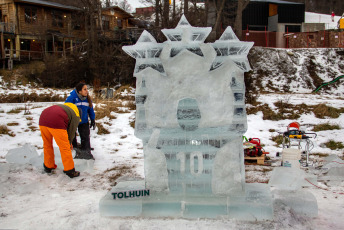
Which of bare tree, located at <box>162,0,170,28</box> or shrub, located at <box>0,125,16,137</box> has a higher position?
bare tree, located at <box>162,0,170,28</box>

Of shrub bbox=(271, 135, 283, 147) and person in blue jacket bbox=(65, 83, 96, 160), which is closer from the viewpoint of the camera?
person in blue jacket bbox=(65, 83, 96, 160)

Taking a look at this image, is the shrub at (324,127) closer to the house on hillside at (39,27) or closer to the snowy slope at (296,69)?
the snowy slope at (296,69)

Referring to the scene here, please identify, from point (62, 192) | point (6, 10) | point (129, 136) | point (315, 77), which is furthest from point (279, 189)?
point (6, 10)

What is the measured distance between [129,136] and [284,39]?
24657 mm

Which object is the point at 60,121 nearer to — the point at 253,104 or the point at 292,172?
the point at 292,172

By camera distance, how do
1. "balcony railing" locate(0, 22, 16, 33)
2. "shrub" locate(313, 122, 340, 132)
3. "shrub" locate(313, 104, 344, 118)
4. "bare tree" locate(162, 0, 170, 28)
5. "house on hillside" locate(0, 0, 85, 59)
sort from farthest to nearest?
"house on hillside" locate(0, 0, 85, 59)
"balcony railing" locate(0, 22, 16, 33)
"bare tree" locate(162, 0, 170, 28)
"shrub" locate(313, 104, 344, 118)
"shrub" locate(313, 122, 340, 132)

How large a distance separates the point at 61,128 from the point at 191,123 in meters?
2.37

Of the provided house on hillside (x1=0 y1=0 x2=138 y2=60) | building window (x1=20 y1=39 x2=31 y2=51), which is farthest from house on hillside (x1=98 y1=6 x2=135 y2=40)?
building window (x1=20 y1=39 x2=31 y2=51)

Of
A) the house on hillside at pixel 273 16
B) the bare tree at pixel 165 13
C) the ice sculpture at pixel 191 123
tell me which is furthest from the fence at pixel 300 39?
the ice sculpture at pixel 191 123

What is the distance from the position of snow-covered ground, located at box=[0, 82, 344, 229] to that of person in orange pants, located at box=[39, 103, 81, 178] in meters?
0.38

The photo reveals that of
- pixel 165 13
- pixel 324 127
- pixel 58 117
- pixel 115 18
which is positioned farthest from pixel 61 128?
pixel 115 18

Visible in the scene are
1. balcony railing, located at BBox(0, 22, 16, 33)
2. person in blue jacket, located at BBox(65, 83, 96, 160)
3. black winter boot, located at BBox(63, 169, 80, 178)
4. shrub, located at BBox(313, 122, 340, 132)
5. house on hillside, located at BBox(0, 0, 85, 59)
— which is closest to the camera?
black winter boot, located at BBox(63, 169, 80, 178)

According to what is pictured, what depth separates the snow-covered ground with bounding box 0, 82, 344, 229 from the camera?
3494 mm

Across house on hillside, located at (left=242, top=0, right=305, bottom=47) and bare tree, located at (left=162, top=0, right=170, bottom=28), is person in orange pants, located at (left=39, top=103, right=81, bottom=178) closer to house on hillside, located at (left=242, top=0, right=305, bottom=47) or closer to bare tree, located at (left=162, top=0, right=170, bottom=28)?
bare tree, located at (left=162, top=0, right=170, bottom=28)
